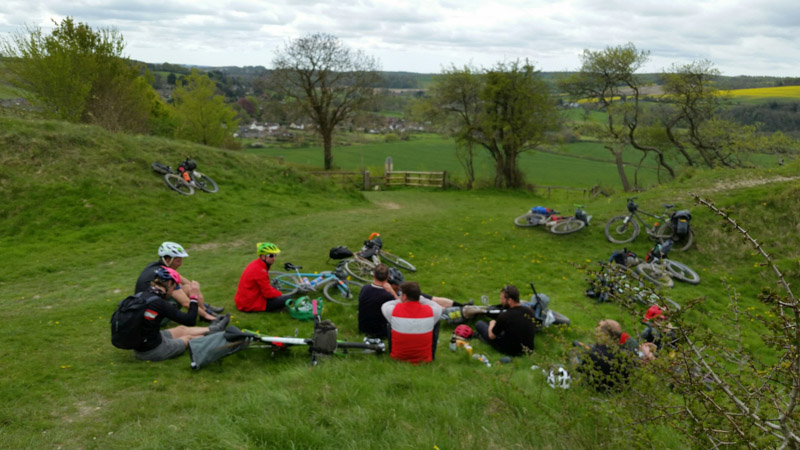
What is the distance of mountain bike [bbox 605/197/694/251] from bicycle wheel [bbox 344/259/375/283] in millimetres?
8279

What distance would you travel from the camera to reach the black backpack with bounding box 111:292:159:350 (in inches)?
222

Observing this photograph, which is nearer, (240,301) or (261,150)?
(240,301)

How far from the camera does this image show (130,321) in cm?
563

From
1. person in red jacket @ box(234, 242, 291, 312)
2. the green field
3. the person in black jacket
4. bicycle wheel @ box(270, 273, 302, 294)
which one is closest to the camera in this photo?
the person in black jacket

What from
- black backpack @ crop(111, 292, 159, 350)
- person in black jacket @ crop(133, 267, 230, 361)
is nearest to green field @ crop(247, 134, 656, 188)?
person in black jacket @ crop(133, 267, 230, 361)

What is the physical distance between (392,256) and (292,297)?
11.9 ft

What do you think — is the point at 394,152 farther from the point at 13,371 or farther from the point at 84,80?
the point at 13,371

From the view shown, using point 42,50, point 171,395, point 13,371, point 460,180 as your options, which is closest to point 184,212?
point 13,371

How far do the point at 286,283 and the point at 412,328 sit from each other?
13.3ft

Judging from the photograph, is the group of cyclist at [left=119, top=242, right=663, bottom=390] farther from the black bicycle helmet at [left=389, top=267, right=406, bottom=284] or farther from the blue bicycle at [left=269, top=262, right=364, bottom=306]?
the blue bicycle at [left=269, top=262, right=364, bottom=306]

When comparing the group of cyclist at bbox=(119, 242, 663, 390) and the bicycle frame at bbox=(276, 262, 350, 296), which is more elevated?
the group of cyclist at bbox=(119, 242, 663, 390)

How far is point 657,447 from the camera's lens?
3377mm

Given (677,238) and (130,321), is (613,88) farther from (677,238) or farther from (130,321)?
(130,321)

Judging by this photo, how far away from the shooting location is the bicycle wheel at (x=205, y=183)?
55.5 feet
